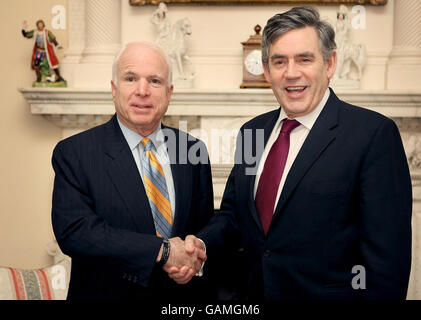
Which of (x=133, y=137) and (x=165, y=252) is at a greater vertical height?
(x=133, y=137)

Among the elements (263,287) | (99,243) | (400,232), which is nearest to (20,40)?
(99,243)

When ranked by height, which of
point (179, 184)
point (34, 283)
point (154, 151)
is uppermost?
point (154, 151)

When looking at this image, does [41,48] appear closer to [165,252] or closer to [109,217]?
[109,217]

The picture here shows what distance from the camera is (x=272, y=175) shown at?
5.67ft

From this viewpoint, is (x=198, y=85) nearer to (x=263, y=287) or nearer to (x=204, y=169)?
(x=204, y=169)

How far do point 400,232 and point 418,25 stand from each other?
2.51 metres

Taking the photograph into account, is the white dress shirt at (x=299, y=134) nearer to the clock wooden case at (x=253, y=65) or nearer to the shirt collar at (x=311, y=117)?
A: the shirt collar at (x=311, y=117)

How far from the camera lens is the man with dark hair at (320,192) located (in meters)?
1.54

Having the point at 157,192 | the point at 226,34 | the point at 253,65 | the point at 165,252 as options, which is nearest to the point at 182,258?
the point at 165,252

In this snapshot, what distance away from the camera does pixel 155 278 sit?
180 cm

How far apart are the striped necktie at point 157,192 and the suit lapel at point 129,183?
0.13ft

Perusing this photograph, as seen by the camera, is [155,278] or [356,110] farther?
[155,278]

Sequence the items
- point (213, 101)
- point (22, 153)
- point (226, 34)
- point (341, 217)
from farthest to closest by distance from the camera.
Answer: point (22, 153) < point (226, 34) < point (213, 101) < point (341, 217)

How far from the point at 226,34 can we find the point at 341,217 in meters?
2.41
